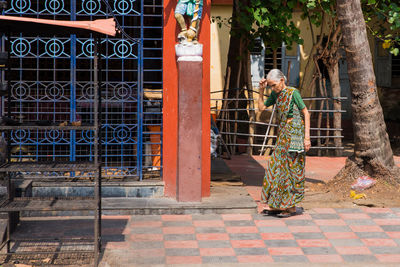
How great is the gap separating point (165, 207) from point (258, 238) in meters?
1.46

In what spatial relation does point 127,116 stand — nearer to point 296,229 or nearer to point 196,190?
point 196,190

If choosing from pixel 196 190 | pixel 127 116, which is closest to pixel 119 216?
pixel 196 190

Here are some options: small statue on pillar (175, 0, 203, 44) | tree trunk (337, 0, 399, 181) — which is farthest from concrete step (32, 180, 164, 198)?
tree trunk (337, 0, 399, 181)

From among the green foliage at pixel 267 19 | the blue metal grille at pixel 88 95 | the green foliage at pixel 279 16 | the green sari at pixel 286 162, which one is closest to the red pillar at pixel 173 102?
the blue metal grille at pixel 88 95

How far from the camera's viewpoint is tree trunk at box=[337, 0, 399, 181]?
8789mm

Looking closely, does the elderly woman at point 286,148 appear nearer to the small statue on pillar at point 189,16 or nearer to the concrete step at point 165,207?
the concrete step at point 165,207

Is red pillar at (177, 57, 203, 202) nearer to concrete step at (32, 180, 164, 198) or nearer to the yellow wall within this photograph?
concrete step at (32, 180, 164, 198)

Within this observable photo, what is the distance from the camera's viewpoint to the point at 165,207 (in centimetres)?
783

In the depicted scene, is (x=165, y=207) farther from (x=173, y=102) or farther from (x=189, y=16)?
(x=189, y=16)

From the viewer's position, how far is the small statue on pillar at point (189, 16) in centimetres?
789

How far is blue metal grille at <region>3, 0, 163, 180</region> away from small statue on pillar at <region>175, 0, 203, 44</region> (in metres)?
0.38

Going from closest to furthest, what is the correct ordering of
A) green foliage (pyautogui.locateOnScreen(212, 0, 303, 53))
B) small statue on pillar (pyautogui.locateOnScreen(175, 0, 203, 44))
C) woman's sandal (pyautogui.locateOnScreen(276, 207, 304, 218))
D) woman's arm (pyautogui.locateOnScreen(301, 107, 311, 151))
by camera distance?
1. woman's arm (pyautogui.locateOnScreen(301, 107, 311, 151))
2. woman's sandal (pyautogui.locateOnScreen(276, 207, 304, 218))
3. small statue on pillar (pyautogui.locateOnScreen(175, 0, 203, 44))
4. green foliage (pyautogui.locateOnScreen(212, 0, 303, 53))

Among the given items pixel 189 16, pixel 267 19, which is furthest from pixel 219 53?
pixel 189 16

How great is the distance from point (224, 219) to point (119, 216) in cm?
126
